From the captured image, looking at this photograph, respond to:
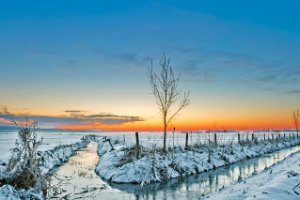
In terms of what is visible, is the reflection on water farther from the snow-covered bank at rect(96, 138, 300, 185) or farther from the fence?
the fence

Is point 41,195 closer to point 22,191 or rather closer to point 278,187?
point 22,191

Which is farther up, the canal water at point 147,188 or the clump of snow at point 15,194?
the clump of snow at point 15,194

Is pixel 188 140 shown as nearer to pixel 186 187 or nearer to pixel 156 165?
pixel 156 165

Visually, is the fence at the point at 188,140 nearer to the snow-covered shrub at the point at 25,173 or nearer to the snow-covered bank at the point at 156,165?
the snow-covered bank at the point at 156,165

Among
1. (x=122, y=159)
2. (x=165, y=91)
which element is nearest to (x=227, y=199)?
(x=122, y=159)

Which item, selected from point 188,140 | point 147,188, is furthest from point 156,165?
point 188,140

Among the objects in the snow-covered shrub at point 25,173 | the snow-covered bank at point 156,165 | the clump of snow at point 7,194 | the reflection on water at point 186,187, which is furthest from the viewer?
the snow-covered bank at point 156,165

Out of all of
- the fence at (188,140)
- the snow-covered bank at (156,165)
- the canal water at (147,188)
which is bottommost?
the canal water at (147,188)

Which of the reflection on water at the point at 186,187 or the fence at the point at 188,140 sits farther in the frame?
the fence at the point at 188,140

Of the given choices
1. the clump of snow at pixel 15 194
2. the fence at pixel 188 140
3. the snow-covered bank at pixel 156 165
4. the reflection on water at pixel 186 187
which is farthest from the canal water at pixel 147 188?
the fence at pixel 188 140

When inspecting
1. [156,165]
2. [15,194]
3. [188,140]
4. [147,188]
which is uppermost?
[188,140]

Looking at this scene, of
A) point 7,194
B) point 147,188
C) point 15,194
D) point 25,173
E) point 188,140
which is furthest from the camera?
point 188,140

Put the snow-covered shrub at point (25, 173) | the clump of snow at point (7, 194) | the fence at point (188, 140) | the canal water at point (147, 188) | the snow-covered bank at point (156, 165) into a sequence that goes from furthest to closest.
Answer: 1. the fence at point (188, 140)
2. the snow-covered bank at point (156, 165)
3. the canal water at point (147, 188)
4. the snow-covered shrub at point (25, 173)
5. the clump of snow at point (7, 194)

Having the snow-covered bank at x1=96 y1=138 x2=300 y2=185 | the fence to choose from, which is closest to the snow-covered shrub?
the snow-covered bank at x1=96 y1=138 x2=300 y2=185
